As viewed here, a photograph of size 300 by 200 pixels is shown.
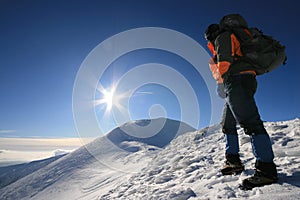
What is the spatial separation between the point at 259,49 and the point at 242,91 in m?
0.70

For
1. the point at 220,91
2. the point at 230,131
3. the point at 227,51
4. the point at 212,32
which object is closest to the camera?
the point at 227,51

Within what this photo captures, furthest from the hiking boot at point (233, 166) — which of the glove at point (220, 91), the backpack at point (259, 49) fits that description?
the backpack at point (259, 49)

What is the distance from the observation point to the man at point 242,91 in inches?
122

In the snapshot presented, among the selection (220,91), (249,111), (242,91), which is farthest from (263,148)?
(220,91)

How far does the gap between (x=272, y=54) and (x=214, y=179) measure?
93.2 inches

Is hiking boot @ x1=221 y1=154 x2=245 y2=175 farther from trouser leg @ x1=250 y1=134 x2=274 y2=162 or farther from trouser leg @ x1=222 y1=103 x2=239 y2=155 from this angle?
trouser leg @ x1=250 y1=134 x2=274 y2=162

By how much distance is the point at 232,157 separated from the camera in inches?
163

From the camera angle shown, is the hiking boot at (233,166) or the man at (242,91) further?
the hiking boot at (233,166)

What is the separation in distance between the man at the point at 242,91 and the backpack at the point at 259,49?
6cm

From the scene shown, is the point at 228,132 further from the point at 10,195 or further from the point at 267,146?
the point at 10,195

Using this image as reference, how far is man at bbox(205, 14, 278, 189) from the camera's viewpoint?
3.11 meters

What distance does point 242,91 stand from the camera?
11.2 feet

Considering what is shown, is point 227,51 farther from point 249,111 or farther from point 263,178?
Result: point 263,178

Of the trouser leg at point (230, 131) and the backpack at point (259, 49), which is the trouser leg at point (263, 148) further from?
the backpack at point (259, 49)
